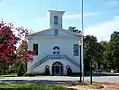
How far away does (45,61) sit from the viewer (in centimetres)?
5756

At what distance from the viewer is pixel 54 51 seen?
58.9 m

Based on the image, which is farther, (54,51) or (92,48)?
(92,48)

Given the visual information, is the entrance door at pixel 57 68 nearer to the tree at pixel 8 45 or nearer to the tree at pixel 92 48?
the tree at pixel 92 48

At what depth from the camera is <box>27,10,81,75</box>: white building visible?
57.7m

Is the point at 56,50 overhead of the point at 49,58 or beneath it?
overhead

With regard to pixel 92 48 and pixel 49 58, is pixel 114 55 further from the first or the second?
pixel 49 58

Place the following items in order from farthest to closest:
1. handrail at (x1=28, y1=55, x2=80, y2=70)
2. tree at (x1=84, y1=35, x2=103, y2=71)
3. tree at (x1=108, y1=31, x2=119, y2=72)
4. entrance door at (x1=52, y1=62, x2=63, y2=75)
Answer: tree at (x1=108, y1=31, x2=119, y2=72), tree at (x1=84, y1=35, x2=103, y2=71), handrail at (x1=28, y1=55, x2=80, y2=70), entrance door at (x1=52, y1=62, x2=63, y2=75)

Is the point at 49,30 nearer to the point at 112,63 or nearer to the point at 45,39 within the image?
the point at 45,39

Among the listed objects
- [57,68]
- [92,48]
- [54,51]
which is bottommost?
[57,68]

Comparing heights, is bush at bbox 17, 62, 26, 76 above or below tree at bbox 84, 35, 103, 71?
below

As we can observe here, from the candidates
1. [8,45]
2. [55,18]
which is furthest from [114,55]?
[8,45]

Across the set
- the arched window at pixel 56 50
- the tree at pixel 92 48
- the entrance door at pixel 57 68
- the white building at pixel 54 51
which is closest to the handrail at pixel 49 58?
the white building at pixel 54 51

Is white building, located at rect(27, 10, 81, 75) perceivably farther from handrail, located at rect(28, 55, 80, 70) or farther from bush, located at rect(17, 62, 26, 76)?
bush, located at rect(17, 62, 26, 76)

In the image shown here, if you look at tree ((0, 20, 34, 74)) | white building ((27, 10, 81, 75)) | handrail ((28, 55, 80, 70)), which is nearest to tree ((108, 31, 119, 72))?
white building ((27, 10, 81, 75))
